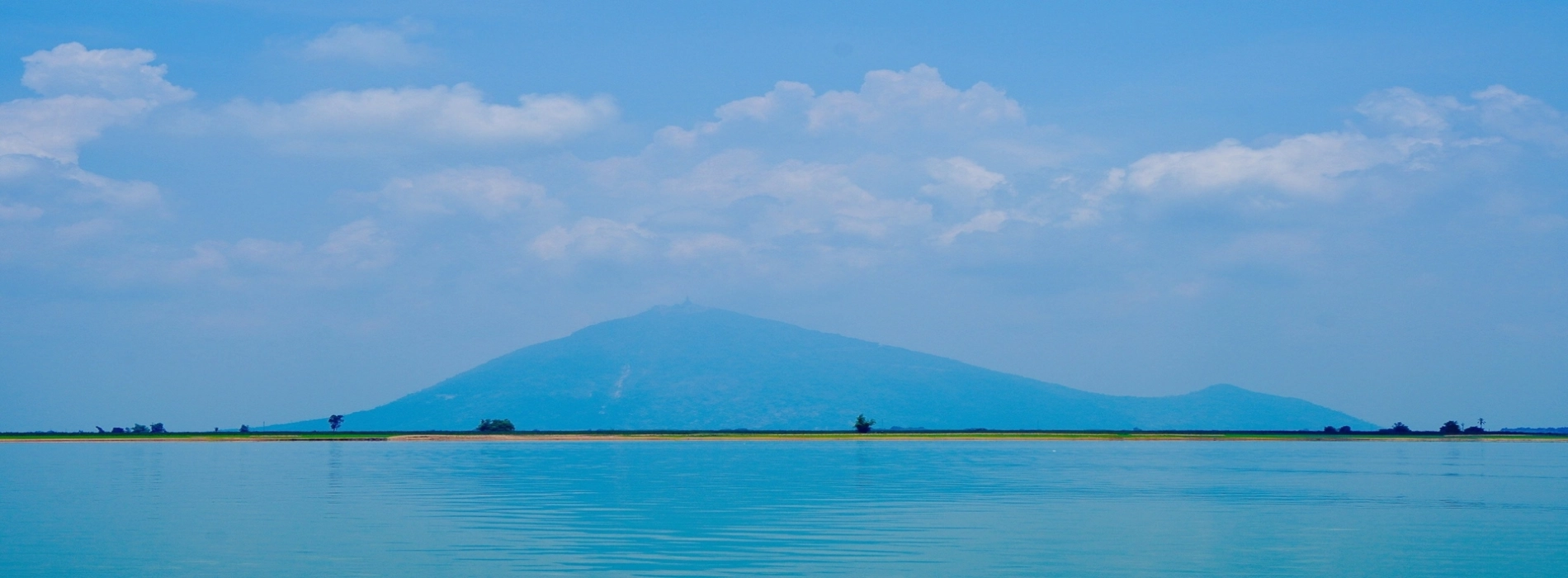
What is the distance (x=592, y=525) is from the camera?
46.8m

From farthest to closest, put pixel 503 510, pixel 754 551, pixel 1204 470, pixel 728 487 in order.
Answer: pixel 1204 470, pixel 728 487, pixel 503 510, pixel 754 551

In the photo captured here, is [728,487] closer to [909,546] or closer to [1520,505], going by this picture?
[909,546]

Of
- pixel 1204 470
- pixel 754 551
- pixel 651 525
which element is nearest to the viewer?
pixel 754 551

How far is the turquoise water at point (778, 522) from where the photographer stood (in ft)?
120

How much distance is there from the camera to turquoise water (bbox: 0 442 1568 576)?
36.5 metres

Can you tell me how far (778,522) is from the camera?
48.0 m

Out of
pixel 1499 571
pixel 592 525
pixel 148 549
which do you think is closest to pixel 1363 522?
pixel 1499 571

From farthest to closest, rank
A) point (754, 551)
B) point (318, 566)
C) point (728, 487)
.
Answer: point (728, 487) → point (754, 551) → point (318, 566)

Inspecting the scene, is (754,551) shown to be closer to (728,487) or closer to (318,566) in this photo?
(318,566)

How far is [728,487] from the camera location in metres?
68.1

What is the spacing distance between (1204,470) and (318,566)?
7057cm

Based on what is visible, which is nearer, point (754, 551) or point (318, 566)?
point (318, 566)

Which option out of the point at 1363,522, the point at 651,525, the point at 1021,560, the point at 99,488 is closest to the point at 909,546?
the point at 1021,560

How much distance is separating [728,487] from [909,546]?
93.9ft
